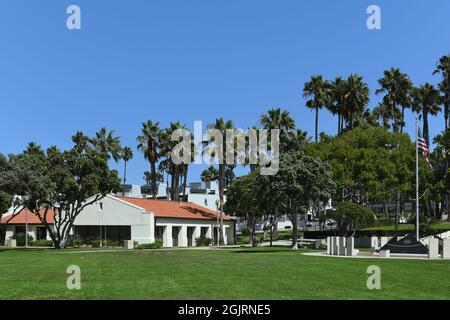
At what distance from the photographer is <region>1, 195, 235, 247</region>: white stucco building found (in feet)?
200

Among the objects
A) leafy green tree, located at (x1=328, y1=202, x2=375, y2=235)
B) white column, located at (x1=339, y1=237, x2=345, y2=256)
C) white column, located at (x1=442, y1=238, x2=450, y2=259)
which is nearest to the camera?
white column, located at (x1=442, y1=238, x2=450, y2=259)

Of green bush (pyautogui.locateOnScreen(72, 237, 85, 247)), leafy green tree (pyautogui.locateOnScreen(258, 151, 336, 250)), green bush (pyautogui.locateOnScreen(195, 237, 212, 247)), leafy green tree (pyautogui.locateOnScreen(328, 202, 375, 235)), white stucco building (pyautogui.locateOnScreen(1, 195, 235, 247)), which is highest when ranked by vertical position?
leafy green tree (pyautogui.locateOnScreen(258, 151, 336, 250))

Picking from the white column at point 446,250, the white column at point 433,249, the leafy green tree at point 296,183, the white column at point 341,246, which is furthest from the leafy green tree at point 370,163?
the white column at point 433,249

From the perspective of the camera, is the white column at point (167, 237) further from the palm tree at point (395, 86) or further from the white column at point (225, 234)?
the palm tree at point (395, 86)

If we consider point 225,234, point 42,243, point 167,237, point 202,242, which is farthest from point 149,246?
point 225,234

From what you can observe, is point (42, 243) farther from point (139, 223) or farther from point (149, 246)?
point (149, 246)

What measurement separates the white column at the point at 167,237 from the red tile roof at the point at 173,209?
1379 mm

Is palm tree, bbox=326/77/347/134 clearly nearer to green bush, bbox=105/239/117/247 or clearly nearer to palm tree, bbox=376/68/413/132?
palm tree, bbox=376/68/413/132

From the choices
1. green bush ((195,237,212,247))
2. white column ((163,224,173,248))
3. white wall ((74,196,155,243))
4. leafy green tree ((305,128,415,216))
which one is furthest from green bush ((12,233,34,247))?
leafy green tree ((305,128,415,216))

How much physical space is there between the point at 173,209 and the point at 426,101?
3622 centimetres

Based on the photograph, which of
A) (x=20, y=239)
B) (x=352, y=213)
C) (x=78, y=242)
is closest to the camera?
(x=352, y=213)

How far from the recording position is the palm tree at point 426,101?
76.4 m

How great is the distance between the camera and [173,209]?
221 feet
